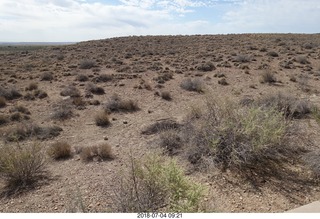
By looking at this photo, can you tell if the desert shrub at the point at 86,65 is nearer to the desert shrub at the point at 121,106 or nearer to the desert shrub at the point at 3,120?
the desert shrub at the point at 121,106

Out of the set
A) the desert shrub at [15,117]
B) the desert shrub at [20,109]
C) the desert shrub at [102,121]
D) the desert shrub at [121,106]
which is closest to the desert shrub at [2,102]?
the desert shrub at [20,109]

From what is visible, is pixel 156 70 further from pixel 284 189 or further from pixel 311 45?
pixel 311 45

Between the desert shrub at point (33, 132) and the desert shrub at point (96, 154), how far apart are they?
2.35 m

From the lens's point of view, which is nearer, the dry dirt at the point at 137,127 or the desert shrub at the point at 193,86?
the dry dirt at the point at 137,127

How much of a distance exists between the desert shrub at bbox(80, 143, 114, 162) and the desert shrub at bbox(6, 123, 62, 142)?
2.35m

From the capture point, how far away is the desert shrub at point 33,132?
893cm

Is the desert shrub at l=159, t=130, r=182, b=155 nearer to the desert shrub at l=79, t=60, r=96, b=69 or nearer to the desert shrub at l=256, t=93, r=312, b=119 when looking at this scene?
the desert shrub at l=256, t=93, r=312, b=119

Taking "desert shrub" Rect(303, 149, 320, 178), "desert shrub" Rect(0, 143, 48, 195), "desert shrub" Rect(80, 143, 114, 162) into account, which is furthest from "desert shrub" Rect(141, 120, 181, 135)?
"desert shrub" Rect(303, 149, 320, 178)

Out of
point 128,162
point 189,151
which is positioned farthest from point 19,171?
point 189,151

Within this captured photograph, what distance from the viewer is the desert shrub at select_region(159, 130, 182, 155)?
7.20 meters

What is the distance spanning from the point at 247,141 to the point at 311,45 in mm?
30177

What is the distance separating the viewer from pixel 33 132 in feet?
29.9

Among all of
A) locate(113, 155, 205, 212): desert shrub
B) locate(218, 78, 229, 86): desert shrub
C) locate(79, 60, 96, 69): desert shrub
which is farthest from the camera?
locate(79, 60, 96, 69): desert shrub

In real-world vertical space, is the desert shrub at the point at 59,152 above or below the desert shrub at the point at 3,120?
above
